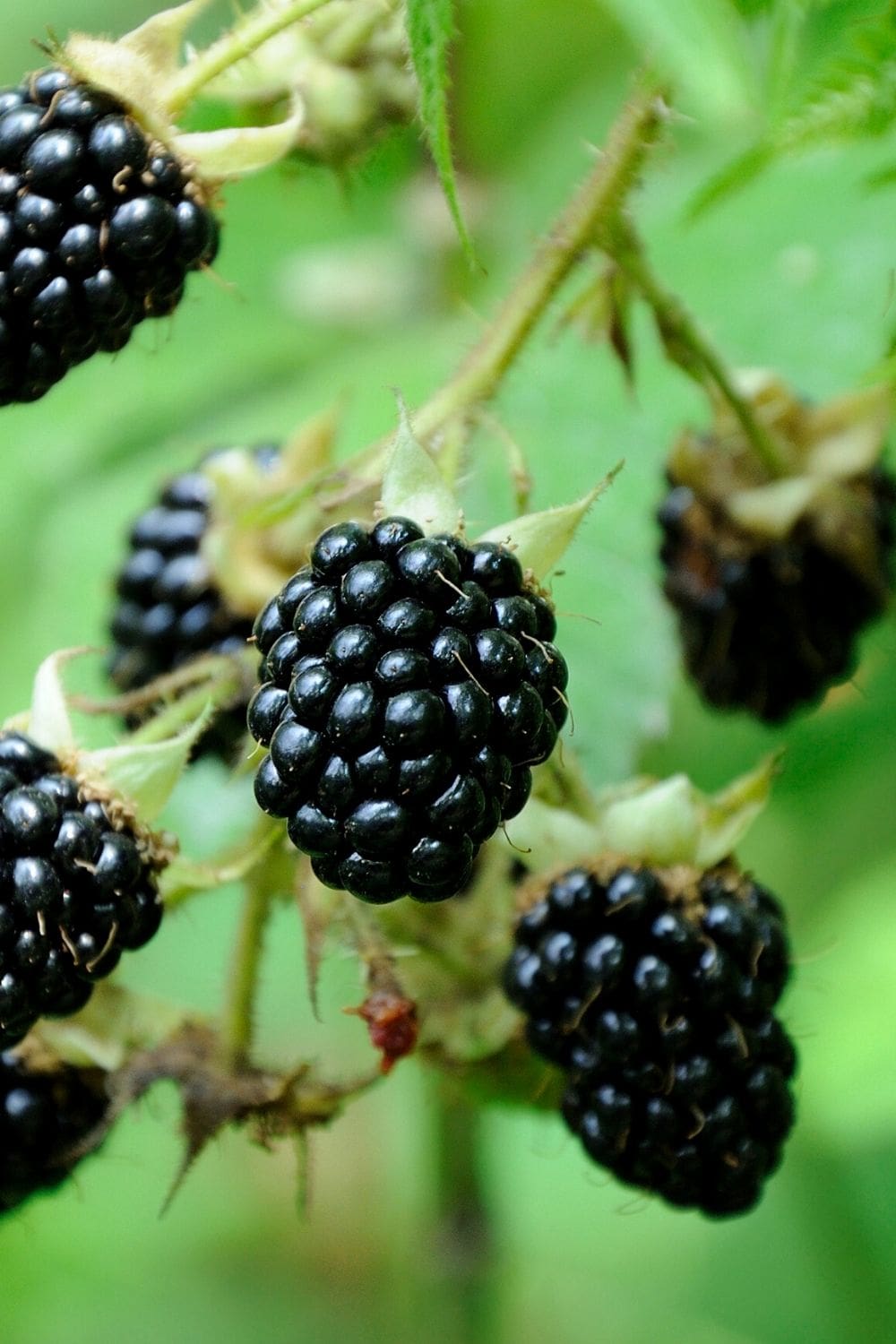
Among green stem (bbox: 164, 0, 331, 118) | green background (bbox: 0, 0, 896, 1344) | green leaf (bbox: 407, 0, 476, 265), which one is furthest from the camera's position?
green background (bbox: 0, 0, 896, 1344)

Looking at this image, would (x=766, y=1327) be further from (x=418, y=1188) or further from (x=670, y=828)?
(x=670, y=828)

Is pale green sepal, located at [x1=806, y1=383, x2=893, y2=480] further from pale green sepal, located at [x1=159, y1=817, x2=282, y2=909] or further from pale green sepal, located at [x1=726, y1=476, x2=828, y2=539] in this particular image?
pale green sepal, located at [x1=159, y1=817, x2=282, y2=909]

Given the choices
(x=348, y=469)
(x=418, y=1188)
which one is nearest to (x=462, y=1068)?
(x=348, y=469)

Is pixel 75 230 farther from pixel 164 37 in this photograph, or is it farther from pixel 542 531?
pixel 542 531

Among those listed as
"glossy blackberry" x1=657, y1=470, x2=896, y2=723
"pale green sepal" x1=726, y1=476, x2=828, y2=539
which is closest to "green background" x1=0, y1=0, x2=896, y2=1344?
"glossy blackberry" x1=657, y1=470, x2=896, y2=723

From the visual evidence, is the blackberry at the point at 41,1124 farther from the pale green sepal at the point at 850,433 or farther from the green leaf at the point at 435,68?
the pale green sepal at the point at 850,433

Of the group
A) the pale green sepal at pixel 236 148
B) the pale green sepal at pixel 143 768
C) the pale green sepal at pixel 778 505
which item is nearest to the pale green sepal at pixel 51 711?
the pale green sepal at pixel 143 768
